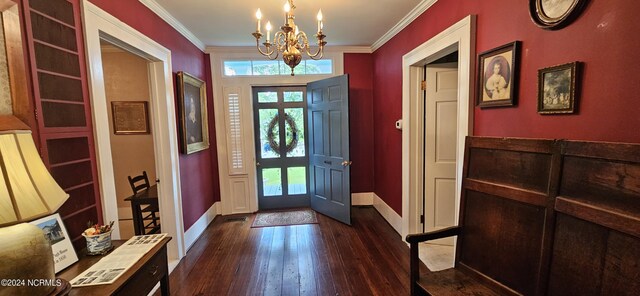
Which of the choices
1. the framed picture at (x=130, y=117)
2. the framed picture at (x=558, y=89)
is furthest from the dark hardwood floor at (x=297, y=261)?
the framed picture at (x=130, y=117)

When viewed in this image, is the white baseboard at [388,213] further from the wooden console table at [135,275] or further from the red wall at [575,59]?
the wooden console table at [135,275]

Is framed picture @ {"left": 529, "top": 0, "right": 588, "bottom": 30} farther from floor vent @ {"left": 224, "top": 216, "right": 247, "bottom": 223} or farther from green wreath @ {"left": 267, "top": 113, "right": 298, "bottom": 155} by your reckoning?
floor vent @ {"left": 224, "top": 216, "right": 247, "bottom": 223}

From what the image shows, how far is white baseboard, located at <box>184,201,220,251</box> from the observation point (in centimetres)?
304

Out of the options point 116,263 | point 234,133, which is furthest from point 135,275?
point 234,133

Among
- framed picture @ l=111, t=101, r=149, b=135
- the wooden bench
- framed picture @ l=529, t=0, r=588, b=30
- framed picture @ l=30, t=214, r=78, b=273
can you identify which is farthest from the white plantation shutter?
framed picture @ l=529, t=0, r=588, b=30

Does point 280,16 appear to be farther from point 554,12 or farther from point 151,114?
point 554,12

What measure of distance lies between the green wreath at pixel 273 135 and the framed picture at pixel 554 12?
3204 millimetres

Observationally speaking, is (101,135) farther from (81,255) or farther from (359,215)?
(359,215)

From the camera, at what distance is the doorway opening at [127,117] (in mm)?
3725

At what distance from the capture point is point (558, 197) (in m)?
1.19

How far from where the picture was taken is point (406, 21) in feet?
9.40

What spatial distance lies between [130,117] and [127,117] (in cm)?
4

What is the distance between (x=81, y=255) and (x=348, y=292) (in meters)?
1.81

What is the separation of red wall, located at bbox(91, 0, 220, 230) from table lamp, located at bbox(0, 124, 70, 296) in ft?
4.50
